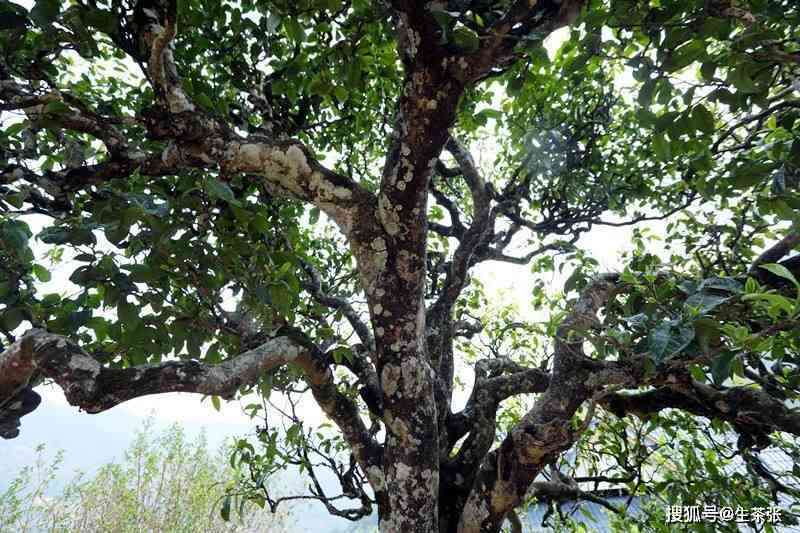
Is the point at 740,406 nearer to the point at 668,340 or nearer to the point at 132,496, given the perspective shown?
the point at 668,340

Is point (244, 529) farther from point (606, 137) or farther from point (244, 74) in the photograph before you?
point (606, 137)

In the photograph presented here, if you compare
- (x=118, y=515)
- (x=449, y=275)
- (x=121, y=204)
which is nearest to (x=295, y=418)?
(x=449, y=275)

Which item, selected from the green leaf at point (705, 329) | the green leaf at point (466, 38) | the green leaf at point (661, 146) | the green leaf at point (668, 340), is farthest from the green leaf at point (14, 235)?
the green leaf at point (661, 146)

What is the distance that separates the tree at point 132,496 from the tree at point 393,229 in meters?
5.30

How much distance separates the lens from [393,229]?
180cm

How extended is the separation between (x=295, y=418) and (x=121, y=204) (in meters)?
1.96

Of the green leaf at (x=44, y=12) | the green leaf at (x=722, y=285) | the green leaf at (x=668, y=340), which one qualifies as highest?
the green leaf at (x=44, y=12)

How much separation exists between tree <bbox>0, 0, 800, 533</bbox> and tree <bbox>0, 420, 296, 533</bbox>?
17.4 ft

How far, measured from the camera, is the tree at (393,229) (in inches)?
50.8

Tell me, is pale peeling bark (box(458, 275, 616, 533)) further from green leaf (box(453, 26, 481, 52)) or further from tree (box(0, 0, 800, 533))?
green leaf (box(453, 26, 481, 52))

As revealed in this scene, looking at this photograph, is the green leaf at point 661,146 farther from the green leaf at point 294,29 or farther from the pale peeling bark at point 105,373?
the pale peeling bark at point 105,373

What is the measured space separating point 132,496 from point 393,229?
7623 mm

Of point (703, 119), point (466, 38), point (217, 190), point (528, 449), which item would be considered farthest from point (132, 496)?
point (703, 119)

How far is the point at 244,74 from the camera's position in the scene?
8.75 ft
